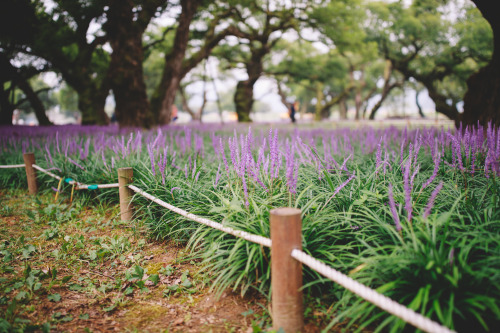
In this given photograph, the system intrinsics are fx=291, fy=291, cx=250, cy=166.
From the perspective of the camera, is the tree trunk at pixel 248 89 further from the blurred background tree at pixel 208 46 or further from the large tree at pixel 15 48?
the large tree at pixel 15 48

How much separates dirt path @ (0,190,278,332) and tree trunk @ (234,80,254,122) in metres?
17.6

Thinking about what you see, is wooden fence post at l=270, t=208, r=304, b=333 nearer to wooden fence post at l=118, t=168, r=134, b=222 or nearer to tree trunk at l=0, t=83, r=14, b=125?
wooden fence post at l=118, t=168, r=134, b=222

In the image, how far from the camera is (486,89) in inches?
232

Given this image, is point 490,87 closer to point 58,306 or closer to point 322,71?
point 58,306

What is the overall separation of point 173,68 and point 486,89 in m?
10.1

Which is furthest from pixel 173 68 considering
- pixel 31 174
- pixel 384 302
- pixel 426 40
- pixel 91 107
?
pixel 426 40

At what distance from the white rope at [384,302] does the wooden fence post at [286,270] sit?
0.06m

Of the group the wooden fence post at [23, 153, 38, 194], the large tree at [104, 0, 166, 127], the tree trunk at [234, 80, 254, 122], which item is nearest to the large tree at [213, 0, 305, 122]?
the tree trunk at [234, 80, 254, 122]

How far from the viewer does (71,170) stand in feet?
15.3

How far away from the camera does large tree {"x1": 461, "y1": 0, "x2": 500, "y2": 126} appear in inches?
195

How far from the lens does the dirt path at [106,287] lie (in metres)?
1.96

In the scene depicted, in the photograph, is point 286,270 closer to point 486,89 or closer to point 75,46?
point 486,89

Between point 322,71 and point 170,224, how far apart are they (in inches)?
1023

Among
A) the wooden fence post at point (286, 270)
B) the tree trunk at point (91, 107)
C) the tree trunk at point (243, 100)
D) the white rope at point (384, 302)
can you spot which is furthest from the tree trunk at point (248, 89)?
the white rope at point (384, 302)
